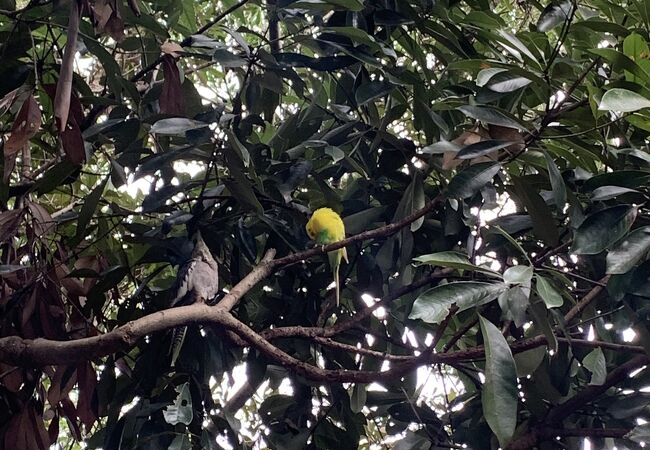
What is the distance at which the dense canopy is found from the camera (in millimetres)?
1168

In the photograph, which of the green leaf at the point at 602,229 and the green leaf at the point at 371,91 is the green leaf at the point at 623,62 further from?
the green leaf at the point at 371,91

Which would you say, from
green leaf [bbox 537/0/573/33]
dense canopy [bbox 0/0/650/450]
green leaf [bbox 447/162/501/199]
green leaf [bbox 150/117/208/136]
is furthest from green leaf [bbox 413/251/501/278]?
green leaf [bbox 537/0/573/33]

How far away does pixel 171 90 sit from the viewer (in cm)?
139

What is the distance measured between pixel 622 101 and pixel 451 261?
1.08 ft

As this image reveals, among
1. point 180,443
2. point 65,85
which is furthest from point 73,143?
point 180,443

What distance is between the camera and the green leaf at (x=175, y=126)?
1.21 m

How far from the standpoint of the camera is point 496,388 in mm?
981

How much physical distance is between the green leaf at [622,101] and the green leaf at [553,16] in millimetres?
386

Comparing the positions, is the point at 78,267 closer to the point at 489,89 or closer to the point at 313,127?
the point at 313,127

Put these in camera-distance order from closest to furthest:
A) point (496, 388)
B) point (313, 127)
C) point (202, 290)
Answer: point (496, 388) < point (202, 290) < point (313, 127)

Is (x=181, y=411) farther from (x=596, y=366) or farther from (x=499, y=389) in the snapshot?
(x=596, y=366)

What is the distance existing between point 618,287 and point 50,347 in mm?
872

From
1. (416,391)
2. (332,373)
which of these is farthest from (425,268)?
(332,373)

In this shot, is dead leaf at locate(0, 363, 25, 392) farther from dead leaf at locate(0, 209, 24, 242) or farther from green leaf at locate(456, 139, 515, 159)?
green leaf at locate(456, 139, 515, 159)
